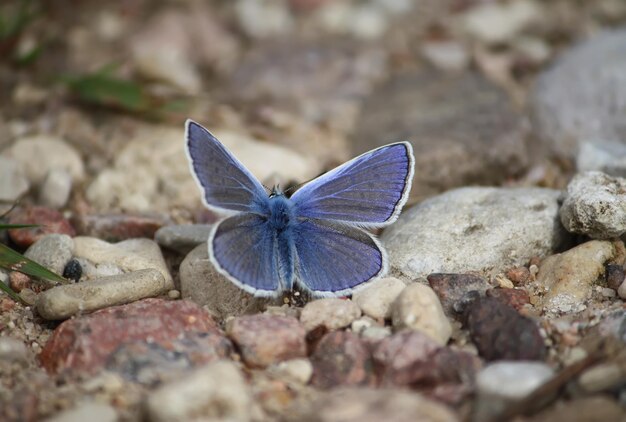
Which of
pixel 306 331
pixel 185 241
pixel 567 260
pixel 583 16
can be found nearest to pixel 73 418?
pixel 306 331

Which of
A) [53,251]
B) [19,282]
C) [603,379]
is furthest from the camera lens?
[53,251]

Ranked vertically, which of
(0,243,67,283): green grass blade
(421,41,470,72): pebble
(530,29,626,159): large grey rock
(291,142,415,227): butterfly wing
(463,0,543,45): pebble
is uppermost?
(463,0,543,45): pebble

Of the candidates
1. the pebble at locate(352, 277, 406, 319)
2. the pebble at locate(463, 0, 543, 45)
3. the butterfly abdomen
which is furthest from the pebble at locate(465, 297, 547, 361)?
the pebble at locate(463, 0, 543, 45)

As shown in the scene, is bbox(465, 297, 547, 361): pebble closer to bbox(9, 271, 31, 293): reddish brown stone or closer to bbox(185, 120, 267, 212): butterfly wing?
bbox(185, 120, 267, 212): butterfly wing

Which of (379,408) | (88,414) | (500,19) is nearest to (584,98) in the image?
(500,19)

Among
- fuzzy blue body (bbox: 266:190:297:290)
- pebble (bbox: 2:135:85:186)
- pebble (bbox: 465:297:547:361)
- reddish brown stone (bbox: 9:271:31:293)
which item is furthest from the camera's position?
pebble (bbox: 2:135:85:186)

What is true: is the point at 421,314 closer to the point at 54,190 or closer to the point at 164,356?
the point at 164,356
